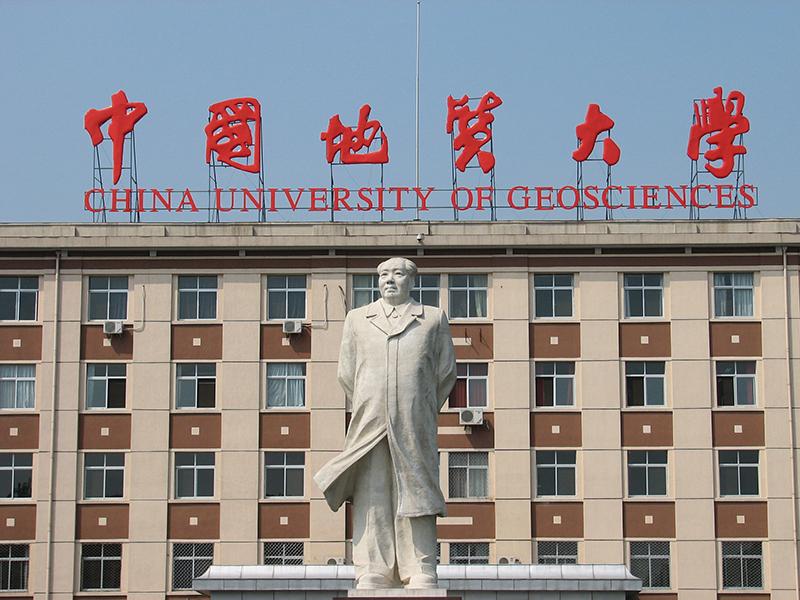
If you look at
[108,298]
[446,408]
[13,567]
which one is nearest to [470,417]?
[446,408]

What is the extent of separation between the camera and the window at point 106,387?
44.8m

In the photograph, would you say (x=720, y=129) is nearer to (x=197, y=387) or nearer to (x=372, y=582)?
(x=197, y=387)

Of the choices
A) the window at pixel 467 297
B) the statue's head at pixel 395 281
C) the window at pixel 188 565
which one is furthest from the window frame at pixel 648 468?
the statue's head at pixel 395 281

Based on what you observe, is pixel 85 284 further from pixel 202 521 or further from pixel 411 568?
pixel 411 568

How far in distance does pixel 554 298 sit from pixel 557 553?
20.5 feet

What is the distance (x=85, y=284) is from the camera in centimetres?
4522

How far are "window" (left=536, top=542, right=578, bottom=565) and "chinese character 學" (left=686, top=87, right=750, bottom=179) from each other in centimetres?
988

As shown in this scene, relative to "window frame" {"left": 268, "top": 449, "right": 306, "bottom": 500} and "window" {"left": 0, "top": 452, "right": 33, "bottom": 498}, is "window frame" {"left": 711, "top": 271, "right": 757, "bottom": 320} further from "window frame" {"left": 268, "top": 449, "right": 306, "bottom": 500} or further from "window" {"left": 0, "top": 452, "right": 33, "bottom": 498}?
"window" {"left": 0, "top": 452, "right": 33, "bottom": 498}

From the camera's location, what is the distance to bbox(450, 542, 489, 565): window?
143 feet

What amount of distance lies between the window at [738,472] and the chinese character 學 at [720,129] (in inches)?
271

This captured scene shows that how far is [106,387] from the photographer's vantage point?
4484 cm

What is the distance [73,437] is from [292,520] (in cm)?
574

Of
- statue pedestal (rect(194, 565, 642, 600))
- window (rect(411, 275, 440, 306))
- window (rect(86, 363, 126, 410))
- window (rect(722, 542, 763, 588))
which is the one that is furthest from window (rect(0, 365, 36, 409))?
window (rect(722, 542, 763, 588))

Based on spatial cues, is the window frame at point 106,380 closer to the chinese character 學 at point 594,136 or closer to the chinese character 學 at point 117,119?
the chinese character 學 at point 117,119
